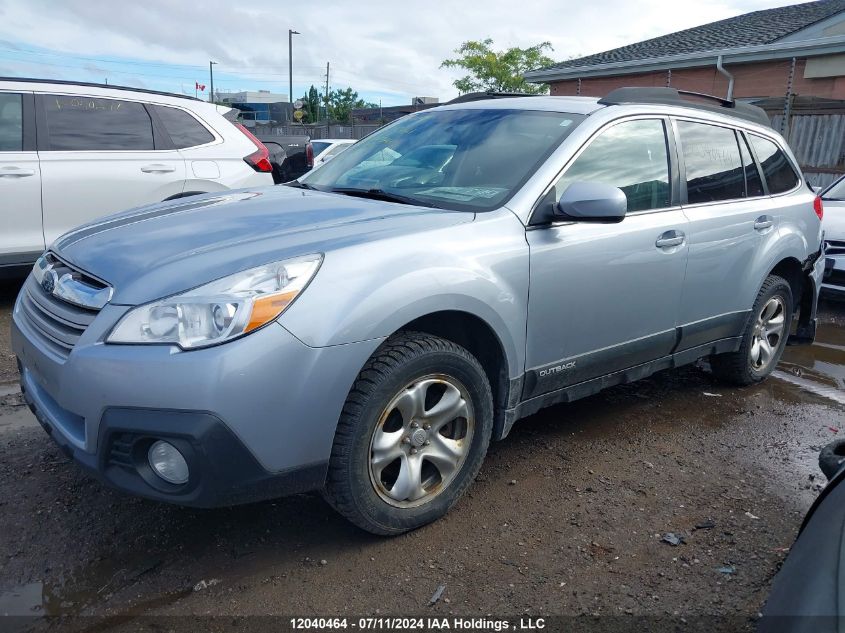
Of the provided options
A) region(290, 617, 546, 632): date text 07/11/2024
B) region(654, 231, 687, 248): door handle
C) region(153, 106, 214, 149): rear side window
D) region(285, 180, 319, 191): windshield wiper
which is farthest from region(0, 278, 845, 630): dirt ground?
region(153, 106, 214, 149): rear side window

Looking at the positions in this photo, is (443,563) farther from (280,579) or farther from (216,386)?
(216,386)

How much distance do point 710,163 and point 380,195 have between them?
6.63 feet

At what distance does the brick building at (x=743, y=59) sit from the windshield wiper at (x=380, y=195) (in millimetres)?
15335

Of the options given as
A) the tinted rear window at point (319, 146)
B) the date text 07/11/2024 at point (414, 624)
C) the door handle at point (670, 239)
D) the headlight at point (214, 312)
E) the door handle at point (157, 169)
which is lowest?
the date text 07/11/2024 at point (414, 624)

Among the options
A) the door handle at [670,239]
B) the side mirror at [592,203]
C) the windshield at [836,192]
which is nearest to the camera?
the side mirror at [592,203]

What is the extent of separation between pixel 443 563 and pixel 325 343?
982 millimetres

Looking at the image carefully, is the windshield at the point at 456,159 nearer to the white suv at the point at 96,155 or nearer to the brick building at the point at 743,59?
the white suv at the point at 96,155

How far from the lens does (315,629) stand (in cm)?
238

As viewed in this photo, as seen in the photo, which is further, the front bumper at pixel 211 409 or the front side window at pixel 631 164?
the front side window at pixel 631 164

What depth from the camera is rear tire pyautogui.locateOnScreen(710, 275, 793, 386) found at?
4.59 meters

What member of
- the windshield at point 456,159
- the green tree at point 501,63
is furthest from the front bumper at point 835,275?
the green tree at point 501,63

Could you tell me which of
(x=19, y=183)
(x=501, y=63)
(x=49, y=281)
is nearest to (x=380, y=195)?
(x=49, y=281)

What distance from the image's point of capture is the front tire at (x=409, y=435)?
2.58 metres

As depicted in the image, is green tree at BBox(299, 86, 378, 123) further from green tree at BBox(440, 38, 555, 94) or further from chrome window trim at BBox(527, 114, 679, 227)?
chrome window trim at BBox(527, 114, 679, 227)
